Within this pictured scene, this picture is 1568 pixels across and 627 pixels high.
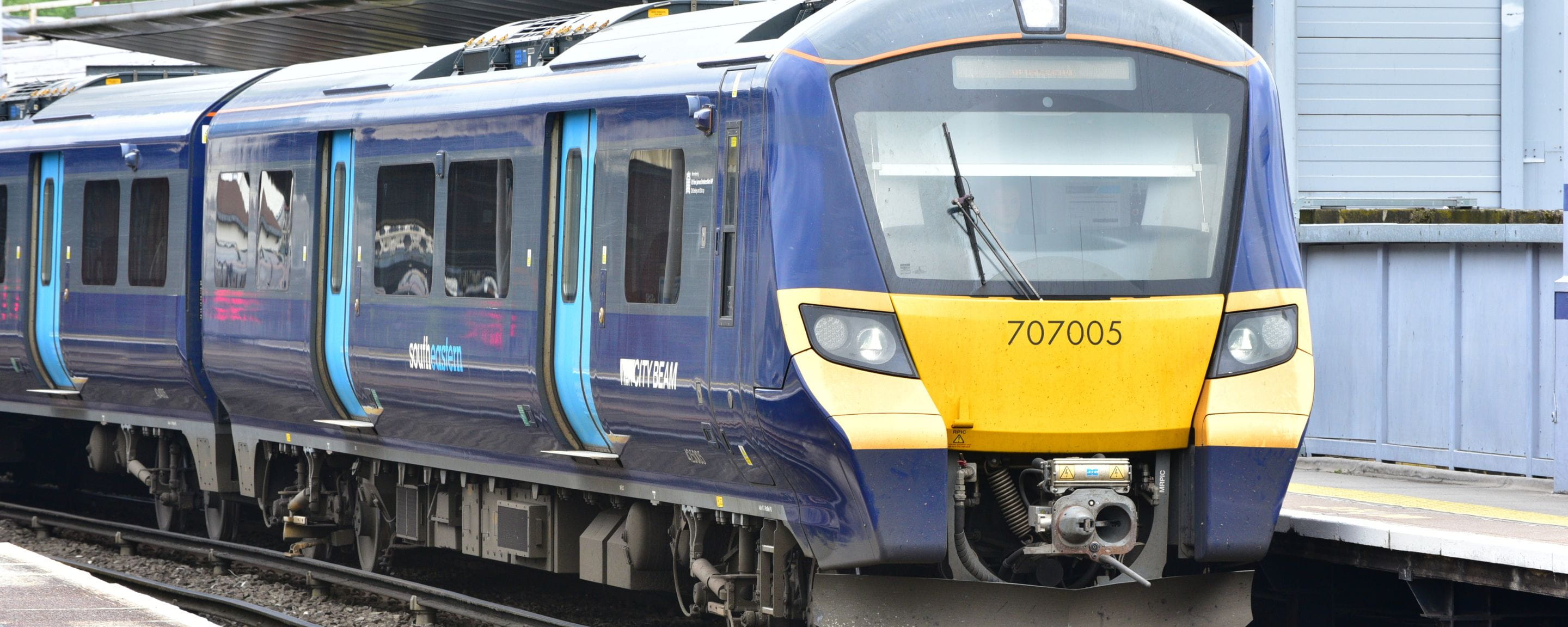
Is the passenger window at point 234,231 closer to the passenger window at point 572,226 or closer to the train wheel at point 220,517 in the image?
the train wheel at point 220,517

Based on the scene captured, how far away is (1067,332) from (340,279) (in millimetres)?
5231

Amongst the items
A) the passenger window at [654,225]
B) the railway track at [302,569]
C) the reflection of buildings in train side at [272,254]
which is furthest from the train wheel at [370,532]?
the passenger window at [654,225]

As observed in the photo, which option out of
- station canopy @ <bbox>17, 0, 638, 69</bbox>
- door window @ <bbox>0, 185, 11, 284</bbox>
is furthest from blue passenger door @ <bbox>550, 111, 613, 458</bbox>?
station canopy @ <bbox>17, 0, 638, 69</bbox>

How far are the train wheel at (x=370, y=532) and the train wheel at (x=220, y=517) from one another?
2495mm

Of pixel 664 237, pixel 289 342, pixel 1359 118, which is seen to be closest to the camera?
pixel 664 237

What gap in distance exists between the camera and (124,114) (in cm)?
1452

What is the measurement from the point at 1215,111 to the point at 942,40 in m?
1.17

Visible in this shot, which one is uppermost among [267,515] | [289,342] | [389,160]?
[389,160]

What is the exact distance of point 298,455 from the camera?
12867mm

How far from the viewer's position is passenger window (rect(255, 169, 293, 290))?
39.4ft

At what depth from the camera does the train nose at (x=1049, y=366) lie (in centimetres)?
767

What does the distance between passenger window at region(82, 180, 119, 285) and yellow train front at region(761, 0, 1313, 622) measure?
7869mm

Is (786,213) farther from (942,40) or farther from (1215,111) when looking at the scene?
(1215,111)

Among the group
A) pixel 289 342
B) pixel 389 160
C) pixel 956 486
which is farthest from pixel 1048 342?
pixel 289 342
